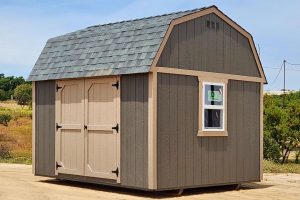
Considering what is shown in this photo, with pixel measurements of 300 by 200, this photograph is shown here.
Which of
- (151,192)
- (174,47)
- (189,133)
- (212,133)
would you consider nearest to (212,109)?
(212,133)

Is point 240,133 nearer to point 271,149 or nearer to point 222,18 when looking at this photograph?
point 222,18

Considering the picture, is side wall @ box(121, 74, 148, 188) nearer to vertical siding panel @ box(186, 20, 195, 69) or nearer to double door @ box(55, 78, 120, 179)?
double door @ box(55, 78, 120, 179)

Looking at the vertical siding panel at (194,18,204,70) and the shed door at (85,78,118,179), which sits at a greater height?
the vertical siding panel at (194,18,204,70)

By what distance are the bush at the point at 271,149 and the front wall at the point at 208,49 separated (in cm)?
814

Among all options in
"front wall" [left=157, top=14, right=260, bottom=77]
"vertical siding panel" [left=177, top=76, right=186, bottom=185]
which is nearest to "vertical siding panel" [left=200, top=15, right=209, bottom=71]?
"front wall" [left=157, top=14, right=260, bottom=77]

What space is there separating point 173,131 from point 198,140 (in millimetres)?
722

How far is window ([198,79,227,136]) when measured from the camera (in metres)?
10.8

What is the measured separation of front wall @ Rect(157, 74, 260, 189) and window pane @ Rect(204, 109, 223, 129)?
225 mm

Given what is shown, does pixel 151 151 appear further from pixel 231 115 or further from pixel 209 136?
pixel 231 115

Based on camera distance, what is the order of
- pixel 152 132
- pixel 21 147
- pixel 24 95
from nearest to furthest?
1. pixel 152 132
2. pixel 21 147
3. pixel 24 95

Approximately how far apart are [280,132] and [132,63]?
11.5 m

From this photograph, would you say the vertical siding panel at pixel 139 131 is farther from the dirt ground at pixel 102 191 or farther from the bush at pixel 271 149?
the bush at pixel 271 149

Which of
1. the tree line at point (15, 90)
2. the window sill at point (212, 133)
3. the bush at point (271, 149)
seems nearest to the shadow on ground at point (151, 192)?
the window sill at point (212, 133)

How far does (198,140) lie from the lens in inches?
419
